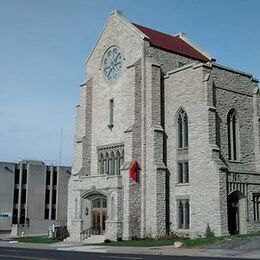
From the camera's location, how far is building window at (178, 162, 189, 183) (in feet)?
129

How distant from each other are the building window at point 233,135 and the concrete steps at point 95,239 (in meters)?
12.3

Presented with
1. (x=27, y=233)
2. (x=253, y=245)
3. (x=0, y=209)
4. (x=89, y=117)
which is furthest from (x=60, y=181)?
(x=253, y=245)

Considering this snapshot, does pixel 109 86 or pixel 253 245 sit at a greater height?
pixel 109 86

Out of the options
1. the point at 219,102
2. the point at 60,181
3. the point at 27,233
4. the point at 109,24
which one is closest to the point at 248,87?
the point at 219,102

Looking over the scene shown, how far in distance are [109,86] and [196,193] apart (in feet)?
45.2

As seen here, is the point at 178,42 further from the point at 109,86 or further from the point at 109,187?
the point at 109,187

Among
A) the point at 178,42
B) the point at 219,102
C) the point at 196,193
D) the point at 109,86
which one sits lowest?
the point at 196,193

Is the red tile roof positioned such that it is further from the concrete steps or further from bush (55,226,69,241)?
bush (55,226,69,241)

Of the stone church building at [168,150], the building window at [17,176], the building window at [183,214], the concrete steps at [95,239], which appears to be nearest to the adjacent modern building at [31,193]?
the building window at [17,176]

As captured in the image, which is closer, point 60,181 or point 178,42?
point 178,42

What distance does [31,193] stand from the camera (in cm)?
7475

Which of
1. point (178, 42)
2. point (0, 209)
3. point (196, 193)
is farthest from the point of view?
point (0, 209)

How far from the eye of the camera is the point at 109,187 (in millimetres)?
39844

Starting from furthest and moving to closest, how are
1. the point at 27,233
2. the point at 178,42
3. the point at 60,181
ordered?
the point at 60,181 → the point at 27,233 → the point at 178,42
